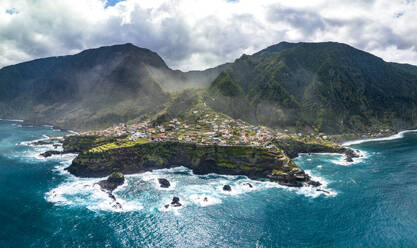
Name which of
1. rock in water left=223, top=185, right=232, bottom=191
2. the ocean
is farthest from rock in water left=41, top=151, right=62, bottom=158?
rock in water left=223, top=185, right=232, bottom=191

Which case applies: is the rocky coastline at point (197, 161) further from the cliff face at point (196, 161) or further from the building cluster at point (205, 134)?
the building cluster at point (205, 134)

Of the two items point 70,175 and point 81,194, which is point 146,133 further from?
point 81,194

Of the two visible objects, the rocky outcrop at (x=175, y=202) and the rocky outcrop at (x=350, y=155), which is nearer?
the rocky outcrop at (x=175, y=202)

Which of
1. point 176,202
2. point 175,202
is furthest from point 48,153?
point 176,202

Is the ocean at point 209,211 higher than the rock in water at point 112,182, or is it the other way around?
the rock in water at point 112,182

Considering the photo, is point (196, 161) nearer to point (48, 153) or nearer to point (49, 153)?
point (49, 153)

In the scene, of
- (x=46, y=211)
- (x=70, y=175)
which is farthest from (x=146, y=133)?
(x=46, y=211)

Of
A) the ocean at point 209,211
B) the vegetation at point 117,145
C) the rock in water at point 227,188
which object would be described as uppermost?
the vegetation at point 117,145

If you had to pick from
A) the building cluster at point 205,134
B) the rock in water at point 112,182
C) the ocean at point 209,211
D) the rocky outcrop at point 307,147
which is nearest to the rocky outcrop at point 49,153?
the ocean at point 209,211
